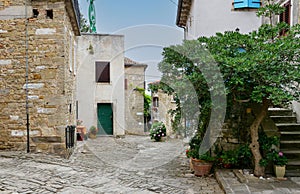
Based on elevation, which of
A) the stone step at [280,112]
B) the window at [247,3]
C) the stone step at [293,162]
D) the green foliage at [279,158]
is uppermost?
the window at [247,3]

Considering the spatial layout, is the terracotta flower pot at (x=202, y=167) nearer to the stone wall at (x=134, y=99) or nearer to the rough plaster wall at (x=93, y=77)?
the rough plaster wall at (x=93, y=77)

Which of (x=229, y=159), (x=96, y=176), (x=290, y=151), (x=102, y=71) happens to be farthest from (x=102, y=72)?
(x=290, y=151)

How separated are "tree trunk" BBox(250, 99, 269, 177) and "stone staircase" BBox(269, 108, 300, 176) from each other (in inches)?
20.0

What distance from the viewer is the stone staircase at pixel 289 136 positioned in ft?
16.6

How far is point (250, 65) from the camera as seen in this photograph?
14.2ft

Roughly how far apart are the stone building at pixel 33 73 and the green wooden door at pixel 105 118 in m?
7.57

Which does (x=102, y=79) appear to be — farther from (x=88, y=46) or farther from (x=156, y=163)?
(x=156, y=163)

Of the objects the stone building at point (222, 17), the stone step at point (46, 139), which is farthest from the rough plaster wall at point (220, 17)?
the stone step at point (46, 139)

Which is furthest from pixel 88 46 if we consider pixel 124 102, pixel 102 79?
pixel 124 102

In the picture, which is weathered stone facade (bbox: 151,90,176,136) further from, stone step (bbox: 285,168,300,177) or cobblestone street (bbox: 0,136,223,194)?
stone step (bbox: 285,168,300,177)

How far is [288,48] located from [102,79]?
10.8m

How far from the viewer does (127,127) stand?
626 inches

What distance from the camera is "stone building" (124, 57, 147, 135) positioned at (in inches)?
624

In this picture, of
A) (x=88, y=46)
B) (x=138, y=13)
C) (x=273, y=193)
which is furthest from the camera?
(x=88, y=46)
